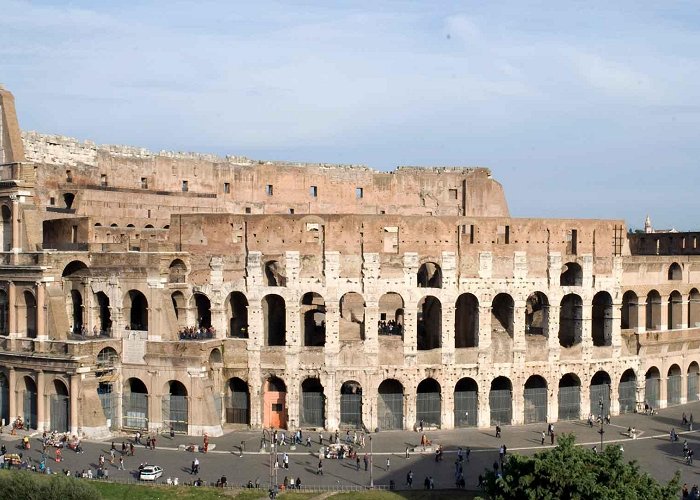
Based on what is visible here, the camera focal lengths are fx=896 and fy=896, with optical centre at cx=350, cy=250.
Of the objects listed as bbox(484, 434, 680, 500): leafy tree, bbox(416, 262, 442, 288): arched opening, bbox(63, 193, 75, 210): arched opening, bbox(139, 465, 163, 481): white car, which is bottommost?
bbox(139, 465, 163, 481): white car

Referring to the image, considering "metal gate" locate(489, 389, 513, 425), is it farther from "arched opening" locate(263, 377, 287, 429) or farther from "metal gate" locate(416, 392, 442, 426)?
"arched opening" locate(263, 377, 287, 429)

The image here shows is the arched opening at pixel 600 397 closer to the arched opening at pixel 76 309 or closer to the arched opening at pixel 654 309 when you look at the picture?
the arched opening at pixel 654 309

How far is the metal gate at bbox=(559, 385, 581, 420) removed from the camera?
46.7 meters

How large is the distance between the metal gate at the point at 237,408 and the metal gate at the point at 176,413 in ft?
8.89

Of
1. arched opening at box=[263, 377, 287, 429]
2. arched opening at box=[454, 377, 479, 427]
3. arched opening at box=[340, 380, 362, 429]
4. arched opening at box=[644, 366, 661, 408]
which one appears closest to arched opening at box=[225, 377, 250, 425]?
arched opening at box=[263, 377, 287, 429]

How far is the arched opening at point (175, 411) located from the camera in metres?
43.0

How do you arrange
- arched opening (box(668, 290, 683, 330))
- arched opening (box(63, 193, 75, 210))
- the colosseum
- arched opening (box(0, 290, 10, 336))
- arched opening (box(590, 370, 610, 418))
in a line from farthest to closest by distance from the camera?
arched opening (box(63, 193, 75, 210))
arched opening (box(668, 290, 683, 330))
arched opening (box(590, 370, 610, 418))
arched opening (box(0, 290, 10, 336))
the colosseum

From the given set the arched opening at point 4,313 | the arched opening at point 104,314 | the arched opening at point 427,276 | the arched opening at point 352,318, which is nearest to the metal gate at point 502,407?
the arched opening at point 427,276

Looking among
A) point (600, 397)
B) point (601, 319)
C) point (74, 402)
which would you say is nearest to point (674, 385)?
point (601, 319)

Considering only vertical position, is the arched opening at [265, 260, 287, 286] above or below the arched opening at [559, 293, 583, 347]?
above

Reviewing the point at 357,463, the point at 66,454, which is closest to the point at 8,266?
the point at 66,454

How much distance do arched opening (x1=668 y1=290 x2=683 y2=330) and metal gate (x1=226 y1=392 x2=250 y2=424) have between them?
24.8 metres

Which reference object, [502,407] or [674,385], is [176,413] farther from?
[674,385]

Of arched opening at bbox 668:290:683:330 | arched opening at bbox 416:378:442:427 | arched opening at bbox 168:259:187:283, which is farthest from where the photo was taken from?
arched opening at bbox 668:290:683:330
